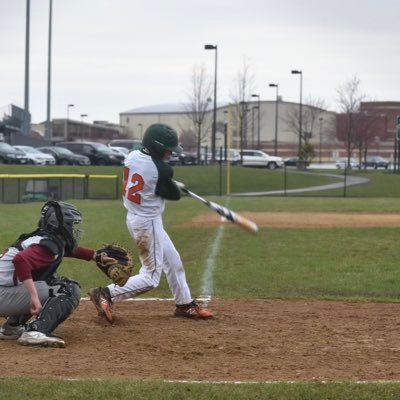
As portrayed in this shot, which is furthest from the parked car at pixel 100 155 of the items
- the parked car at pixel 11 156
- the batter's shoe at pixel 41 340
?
the batter's shoe at pixel 41 340

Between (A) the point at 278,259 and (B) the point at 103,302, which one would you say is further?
(A) the point at 278,259

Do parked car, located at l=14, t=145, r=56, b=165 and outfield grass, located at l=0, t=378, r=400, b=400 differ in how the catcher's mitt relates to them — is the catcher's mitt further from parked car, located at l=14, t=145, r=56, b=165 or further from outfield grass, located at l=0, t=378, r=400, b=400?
parked car, located at l=14, t=145, r=56, b=165

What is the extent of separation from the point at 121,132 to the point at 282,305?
11794cm

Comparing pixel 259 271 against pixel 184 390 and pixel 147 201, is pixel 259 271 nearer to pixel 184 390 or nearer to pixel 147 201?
pixel 147 201

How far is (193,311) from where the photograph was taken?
24.8 feet

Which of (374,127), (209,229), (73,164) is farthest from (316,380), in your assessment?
(374,127)

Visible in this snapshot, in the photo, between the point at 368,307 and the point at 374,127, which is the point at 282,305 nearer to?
the point at 368,307

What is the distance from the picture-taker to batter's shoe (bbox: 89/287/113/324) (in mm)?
7117

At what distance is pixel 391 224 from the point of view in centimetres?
1931

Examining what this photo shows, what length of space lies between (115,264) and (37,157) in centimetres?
3894

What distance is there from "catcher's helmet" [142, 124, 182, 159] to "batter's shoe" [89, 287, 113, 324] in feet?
4.75

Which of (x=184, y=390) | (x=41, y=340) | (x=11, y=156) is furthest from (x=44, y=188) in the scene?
(x=184, y=390)

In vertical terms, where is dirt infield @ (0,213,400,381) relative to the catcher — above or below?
below

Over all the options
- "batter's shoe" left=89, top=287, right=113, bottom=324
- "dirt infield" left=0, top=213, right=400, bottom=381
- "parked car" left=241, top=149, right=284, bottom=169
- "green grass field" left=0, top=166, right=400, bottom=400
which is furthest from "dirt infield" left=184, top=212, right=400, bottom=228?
"parked car" left=241, top=149, right=284, bottom=169
